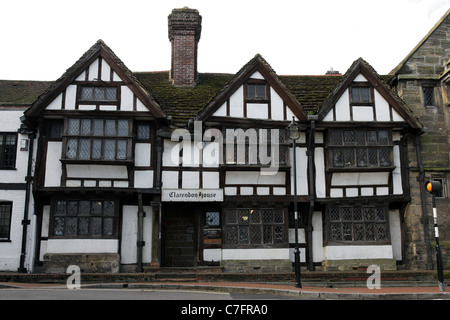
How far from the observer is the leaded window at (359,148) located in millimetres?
17172

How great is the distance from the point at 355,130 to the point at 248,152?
428 cm

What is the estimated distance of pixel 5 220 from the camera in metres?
16.9

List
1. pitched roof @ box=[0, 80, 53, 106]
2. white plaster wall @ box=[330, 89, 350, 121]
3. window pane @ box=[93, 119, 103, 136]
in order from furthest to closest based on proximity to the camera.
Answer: pitched roof @ box=[0, 80, 53, 106], white plaster wall @ box=[330, 89, 350, 121], window pane @ box=[93, 119, 103, 136]

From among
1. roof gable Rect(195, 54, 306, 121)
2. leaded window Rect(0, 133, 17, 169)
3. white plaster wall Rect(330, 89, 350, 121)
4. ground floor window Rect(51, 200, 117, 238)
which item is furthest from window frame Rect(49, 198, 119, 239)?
white plaster wall Rect(330, 89, 350, 121)

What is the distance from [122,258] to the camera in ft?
54.2

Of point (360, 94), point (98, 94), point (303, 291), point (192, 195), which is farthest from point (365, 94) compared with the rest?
point (98, 94)

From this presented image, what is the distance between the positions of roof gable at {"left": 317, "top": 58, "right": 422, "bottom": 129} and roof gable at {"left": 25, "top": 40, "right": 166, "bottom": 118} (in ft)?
20.8

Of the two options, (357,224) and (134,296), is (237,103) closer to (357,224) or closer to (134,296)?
(357,224)

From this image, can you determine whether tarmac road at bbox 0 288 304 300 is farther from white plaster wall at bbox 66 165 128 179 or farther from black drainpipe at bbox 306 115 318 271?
white plaster wall at bbox 66 165 128 179

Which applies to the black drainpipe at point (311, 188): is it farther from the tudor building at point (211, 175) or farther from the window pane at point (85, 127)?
the window pane at point (85, 127)

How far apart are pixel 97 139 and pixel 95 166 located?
0.98 m

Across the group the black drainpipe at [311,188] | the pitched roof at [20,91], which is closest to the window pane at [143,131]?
the pitched roof at [20,91]

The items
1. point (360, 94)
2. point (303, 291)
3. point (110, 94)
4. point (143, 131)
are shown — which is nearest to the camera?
point (303, 291)

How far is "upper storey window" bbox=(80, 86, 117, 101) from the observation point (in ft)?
55.2
